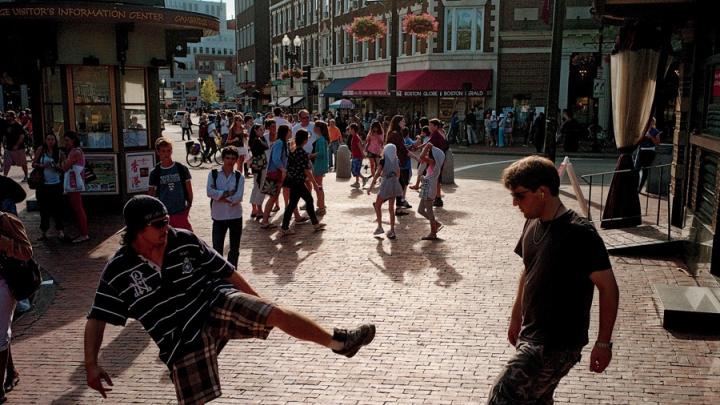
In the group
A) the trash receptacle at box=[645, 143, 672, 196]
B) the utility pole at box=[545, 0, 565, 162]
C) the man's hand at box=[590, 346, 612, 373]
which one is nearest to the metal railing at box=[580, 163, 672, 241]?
the trash receptacle at box=[645, 143, 672, 196]

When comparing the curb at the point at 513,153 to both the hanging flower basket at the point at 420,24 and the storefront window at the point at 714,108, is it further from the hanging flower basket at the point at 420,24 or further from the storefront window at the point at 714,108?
the storefront window at the point at 714,108

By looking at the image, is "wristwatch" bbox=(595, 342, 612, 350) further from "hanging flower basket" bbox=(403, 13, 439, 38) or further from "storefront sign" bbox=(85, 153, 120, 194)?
"hanging flower basket" bbox=(403, 13, 439, 38)

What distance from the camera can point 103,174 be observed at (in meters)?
13.0

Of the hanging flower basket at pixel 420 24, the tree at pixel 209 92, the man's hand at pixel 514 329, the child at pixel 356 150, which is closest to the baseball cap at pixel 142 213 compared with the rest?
the man's hand at pixel 514 329

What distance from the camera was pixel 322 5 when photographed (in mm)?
47500

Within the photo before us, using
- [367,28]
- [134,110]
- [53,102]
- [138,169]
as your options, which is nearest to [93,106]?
[134,110]

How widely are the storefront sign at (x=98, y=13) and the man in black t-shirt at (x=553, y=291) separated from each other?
384 inches

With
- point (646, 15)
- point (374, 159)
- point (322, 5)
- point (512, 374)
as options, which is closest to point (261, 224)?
point (374, 159)

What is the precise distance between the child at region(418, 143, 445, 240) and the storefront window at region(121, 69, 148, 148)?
6021 mm

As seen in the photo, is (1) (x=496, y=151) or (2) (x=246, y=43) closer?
(1) (x=496, y=151)

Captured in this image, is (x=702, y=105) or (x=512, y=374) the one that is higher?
(x=702, y=105)

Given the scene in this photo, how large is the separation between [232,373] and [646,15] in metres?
7.52

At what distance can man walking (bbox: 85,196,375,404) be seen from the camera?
11.5 feet

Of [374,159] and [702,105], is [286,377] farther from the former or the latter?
[374,159]
